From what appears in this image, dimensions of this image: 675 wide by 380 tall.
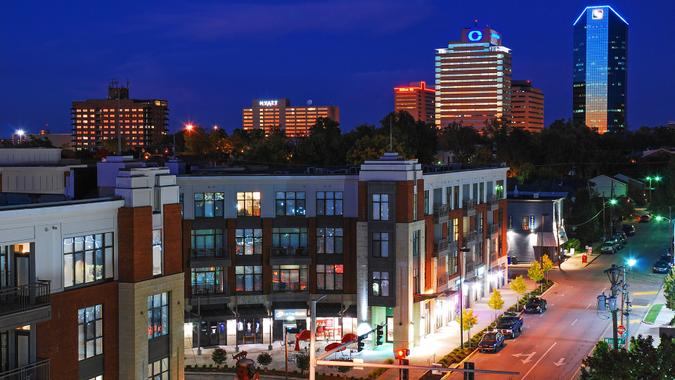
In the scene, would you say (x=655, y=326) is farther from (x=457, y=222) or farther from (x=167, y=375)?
(x=167, y=375)

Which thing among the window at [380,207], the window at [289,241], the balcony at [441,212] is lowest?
the window at [289,241]

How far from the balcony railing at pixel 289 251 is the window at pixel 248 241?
1.16m

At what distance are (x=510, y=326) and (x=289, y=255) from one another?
55.6ft

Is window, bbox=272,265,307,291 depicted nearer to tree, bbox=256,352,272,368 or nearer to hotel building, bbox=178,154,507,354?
hotel building, bbox=178,154,507,354

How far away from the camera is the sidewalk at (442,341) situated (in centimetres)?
5772

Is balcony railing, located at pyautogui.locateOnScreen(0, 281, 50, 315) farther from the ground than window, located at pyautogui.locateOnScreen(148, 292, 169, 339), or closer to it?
farther from the ground

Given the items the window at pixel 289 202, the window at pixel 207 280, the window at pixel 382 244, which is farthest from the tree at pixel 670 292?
the window at pixel 207 280

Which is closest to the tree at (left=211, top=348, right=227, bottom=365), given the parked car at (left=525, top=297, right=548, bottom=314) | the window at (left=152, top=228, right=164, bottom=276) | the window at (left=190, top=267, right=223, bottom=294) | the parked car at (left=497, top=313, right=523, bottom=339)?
the window at (left=190, top=267, right=223, bottom=294)

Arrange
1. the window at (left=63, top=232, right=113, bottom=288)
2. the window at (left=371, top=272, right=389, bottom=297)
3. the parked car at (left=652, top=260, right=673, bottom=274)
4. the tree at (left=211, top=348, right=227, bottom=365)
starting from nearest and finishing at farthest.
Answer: the window at (left=63, top=232, right=113, bottom=288) → the tree at (left=211, top=348, right=227, bottom=365) → the window at (left=371, top=272, right=389, bottom=297) → the parked car at (left=652, top=260, right=673, bottom=274)

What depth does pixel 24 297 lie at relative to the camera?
3300 cm

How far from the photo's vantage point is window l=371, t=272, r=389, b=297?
2469 inches

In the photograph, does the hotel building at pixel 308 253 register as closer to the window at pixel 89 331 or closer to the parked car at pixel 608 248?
the window at pixel 89 331

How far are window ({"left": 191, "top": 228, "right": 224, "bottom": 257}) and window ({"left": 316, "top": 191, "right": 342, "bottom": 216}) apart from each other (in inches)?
293

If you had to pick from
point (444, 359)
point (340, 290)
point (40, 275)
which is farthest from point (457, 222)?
point (40, 275)
